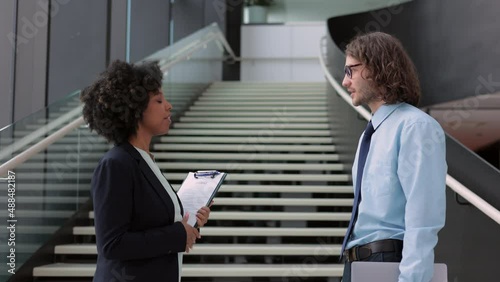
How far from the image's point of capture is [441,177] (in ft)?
5.27

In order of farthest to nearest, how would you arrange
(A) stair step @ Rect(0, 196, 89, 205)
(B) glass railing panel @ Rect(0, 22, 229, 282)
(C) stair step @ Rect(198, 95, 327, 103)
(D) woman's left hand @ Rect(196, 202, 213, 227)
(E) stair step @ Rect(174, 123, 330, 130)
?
(C) stair step @ Rect(198, 95, 327, 103)
(E) stair step @ Rect(174, 123, 330, 130)
(A) stair step @ Rect(0, 196, 89, 205)
(B) glass railing panel @ Rect(0, 22, 229, 282)
(D) woman's left hand @ Rect(196, 202, 213, 227)

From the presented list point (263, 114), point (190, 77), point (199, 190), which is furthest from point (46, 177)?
point (190, 77)

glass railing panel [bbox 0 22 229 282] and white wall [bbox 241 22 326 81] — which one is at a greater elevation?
white wall [bbox 241 22 326 81]

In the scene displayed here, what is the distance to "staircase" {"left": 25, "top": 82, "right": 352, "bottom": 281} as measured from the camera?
4.40 meters

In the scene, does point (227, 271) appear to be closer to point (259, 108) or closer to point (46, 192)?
point (46, 192)

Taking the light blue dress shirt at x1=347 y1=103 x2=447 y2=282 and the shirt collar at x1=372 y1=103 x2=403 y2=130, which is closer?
the light blue dress shirt at x1=347 y1=103 x2=447 y2=282

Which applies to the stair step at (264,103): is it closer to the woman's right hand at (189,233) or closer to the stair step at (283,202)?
the stair step at (283,202)

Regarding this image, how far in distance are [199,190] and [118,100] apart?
0.42m

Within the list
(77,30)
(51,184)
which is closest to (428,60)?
(77,30)

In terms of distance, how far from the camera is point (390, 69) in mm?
1733

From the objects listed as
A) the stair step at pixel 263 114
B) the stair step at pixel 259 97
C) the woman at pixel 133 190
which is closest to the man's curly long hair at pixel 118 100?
the woman at pixel 133 190

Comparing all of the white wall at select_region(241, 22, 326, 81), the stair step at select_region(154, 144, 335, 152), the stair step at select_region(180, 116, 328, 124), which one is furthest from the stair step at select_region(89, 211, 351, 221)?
the white wall at select_region(241, 22, 326, 81)

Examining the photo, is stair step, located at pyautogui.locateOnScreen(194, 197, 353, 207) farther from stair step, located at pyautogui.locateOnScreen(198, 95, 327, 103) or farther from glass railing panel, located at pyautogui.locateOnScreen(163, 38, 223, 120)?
stair step, located at pyautogui.locateOnScreen(198, 95, 327, 103)

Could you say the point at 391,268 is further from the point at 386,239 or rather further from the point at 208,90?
the point at 208,90
